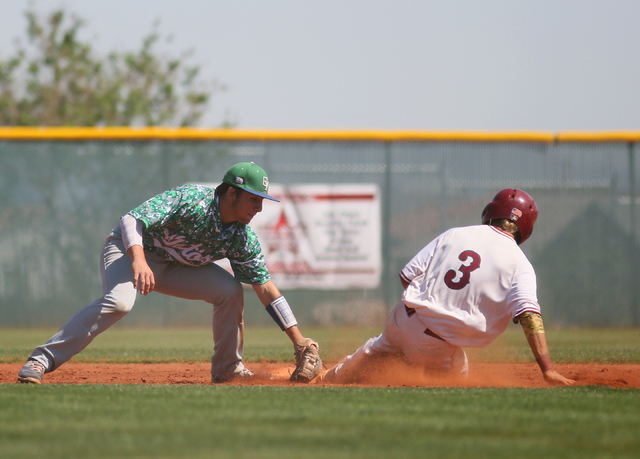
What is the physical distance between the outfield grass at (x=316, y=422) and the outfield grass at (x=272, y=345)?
8.82 ft

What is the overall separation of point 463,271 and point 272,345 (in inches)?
165

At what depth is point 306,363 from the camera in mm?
5191

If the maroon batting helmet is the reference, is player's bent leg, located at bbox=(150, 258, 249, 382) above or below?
below

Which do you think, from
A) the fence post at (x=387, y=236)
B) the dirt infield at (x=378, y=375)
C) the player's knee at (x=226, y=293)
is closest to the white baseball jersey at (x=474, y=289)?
the dirt infield at (x=378, y=375)

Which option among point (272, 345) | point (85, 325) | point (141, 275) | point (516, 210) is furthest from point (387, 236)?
point (141, 275)

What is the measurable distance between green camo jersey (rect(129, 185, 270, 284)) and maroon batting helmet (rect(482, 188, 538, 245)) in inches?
65.9

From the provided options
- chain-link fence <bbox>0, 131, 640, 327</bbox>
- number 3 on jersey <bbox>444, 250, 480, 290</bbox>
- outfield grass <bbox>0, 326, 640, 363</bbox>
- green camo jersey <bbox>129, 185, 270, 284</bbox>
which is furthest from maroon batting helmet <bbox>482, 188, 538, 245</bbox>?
chain-link fence <bbox>0, 131, 640, 327</bbox>

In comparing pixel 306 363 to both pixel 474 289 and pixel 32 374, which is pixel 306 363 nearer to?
pixel 474 289

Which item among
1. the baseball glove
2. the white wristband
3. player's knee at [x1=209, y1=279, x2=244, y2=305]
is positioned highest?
player's knee at [x1=209, y1=279, x2=244, y2=305]

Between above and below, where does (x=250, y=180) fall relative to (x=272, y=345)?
above

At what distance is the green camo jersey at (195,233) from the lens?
4.92 m

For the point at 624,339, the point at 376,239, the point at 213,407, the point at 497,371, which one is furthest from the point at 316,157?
the point at 213,407

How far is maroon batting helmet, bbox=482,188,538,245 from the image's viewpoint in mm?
4891

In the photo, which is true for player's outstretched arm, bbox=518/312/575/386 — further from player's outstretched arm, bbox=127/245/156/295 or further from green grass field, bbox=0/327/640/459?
player's outstretched arm, bbox=127/245/156/295
